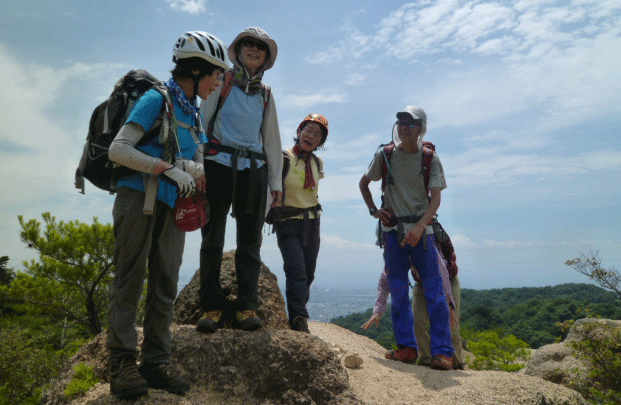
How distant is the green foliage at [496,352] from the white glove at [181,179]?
22.7ft

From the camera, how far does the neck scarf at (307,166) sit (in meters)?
5.25

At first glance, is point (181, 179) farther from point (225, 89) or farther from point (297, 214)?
point (297, 214)

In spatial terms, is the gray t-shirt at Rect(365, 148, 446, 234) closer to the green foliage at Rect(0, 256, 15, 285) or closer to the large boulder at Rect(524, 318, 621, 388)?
the large boulder at Rect(524, 318, 621, 388)

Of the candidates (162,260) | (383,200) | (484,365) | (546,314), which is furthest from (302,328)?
(546,314)

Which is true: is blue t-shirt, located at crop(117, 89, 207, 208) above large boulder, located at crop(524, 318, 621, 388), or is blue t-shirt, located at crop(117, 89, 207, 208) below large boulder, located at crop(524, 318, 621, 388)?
above

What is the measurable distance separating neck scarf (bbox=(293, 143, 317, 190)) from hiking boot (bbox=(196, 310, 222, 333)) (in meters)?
1.99

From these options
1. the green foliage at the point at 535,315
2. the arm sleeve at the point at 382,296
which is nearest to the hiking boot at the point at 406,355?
the arm sleeve at the point at 382,296

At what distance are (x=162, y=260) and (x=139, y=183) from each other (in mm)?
564

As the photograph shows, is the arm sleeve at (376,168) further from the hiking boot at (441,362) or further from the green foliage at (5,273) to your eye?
the green foliage at (5,273)

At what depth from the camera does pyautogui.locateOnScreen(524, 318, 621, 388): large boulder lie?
26.1ft

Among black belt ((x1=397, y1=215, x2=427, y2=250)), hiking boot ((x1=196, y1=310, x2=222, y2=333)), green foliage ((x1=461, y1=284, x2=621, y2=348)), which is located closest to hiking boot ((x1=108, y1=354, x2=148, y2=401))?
hiking boot ((x1=196, y1=310, x2=222, y2=333))

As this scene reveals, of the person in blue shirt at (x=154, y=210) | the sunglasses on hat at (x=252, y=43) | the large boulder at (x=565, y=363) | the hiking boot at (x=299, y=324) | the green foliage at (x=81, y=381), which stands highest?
the sunglasses on hat at (x=252, y=43)

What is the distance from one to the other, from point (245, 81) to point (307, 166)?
156 cm

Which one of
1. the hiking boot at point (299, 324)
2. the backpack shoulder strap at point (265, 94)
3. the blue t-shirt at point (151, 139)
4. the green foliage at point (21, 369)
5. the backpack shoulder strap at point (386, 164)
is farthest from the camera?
the green foliage at point (21, 369)
